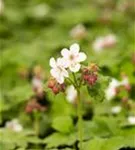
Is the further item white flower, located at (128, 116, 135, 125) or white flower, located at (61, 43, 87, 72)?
white flower, located at (128, 116, 135, 125)

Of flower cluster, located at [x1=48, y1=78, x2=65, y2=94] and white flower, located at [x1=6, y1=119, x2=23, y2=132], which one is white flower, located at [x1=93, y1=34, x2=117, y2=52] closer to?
white flower, located at [x1=6, y1=119, x2=23, y2=132]

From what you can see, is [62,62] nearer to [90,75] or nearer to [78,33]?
[90,75]

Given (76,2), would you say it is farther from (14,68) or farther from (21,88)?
(21,88)

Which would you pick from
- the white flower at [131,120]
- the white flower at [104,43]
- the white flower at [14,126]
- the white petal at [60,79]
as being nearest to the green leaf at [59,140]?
the white flower at [14,126]

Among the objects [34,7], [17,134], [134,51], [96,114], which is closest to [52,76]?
[17,134]

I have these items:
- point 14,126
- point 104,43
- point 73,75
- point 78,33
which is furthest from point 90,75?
point 78,33

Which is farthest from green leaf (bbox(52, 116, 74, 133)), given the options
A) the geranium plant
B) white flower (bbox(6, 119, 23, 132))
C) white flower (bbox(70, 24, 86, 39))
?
white flower (bbox(70, 24, 86, 39))
